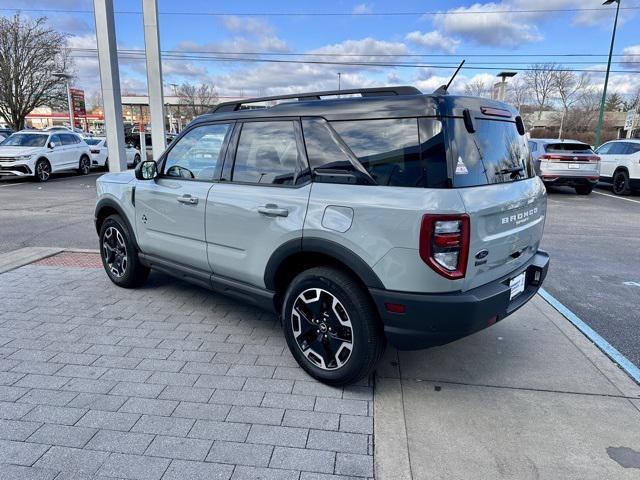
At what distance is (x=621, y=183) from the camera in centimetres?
1397

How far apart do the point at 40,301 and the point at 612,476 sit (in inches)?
194

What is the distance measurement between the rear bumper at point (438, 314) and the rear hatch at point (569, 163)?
11703 millimetres

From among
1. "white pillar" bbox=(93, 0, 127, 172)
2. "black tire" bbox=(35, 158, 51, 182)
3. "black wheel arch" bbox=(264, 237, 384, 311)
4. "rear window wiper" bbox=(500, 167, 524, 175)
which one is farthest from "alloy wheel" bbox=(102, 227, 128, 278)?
"black tire" bbox=(35, 158, 51, 182)

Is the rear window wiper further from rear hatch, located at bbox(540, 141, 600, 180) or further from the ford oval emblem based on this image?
rear hatch, located at bbox(540, 141, 600, 180)

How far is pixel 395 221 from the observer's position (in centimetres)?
254

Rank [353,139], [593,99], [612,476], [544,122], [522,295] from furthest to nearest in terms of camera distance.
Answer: [544,122] → [593,99] → [522,295] → [353,139] → [612,476]

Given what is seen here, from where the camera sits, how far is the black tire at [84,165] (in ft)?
57.7

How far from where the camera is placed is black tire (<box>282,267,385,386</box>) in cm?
280

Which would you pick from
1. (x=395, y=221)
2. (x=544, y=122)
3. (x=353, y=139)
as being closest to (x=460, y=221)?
(x=395, y=221)

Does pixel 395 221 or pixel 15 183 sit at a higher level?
pixel 395 221

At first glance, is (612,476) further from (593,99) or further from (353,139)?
(593,99)

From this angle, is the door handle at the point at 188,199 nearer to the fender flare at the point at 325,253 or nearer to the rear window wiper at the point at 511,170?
the fender flare at the point at 325,253

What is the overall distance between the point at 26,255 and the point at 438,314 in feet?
19.5

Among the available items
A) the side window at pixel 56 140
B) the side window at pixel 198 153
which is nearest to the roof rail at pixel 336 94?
the side window at pixel 198 153
